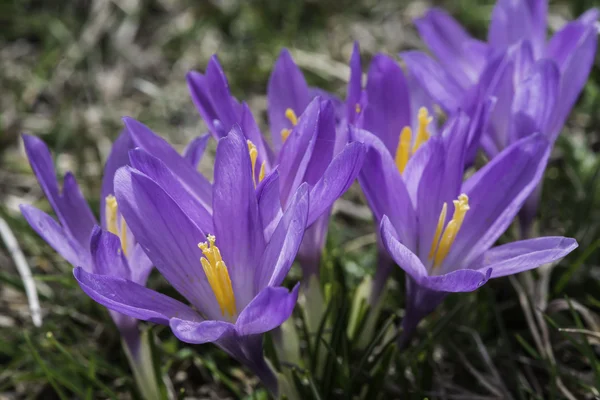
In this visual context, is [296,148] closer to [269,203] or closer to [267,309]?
[269,203]

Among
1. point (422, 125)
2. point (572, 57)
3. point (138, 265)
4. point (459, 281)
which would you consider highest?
point (572, 57)

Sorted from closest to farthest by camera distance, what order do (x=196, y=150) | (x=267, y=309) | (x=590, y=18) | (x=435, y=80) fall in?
1. (x=267, y=309)
2. (x=196, y=150)
3. (x=435, y=80)
4. (x=590, y=18)

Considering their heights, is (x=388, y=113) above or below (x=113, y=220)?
above

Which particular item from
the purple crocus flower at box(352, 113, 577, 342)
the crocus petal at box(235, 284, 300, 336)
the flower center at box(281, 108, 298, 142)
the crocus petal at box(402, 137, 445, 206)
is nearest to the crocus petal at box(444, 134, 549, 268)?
the purple crocus flower at box(352, 113, 577, 342)

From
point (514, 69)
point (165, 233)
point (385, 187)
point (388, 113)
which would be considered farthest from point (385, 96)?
Result: point (165, 233)

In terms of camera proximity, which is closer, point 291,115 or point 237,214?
point 237,214

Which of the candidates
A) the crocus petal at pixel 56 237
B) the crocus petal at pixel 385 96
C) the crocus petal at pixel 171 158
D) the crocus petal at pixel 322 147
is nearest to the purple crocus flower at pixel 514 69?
the crocus petal at pixel 385 96

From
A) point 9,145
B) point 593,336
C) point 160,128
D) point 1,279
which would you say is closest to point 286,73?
point 593,336
